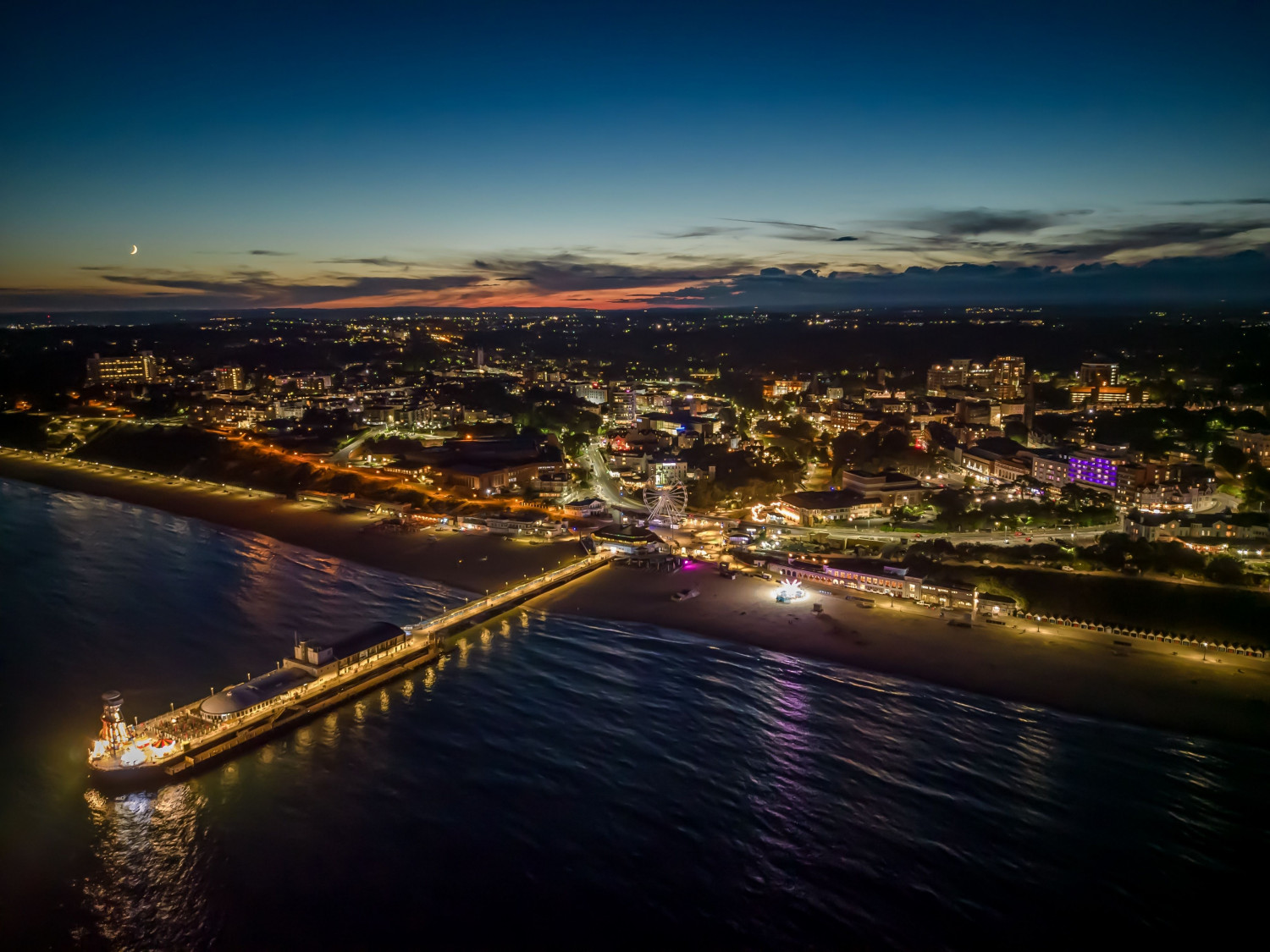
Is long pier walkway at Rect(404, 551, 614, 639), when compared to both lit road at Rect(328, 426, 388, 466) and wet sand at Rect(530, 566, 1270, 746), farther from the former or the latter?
lit road at Rect(328, 426, 388, 466)

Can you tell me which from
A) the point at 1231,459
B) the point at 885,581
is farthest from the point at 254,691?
the point at 1231,459

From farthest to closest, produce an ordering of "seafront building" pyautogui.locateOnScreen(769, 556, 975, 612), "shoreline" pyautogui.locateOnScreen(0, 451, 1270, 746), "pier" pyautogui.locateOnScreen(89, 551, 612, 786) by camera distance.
→ "seafront building" pyautogui.locateOnScreen(769, 556, 975, 612) → "shoreline" pyautogui.locateOnScreen(0, 451, 1270, 746) → "pier" pyautogui.locateOnScreen(89, 551, 612, 786)

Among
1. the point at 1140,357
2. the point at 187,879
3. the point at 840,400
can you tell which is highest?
the point at 1140,357

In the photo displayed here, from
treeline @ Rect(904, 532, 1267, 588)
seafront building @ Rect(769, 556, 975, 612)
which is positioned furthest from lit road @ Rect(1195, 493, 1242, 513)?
seafront building @ Rect(769, 556, 975, 612)

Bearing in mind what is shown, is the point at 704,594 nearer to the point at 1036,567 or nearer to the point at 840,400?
the point at 1036,567

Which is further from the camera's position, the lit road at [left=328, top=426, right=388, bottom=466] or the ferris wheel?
the lit road at [left=328, top=426, right=388, bottom=466]

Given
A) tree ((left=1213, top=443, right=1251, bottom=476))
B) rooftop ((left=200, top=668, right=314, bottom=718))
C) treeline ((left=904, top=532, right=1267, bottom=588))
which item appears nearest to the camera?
rooftop ((left=200, top=668, right=314, bottom=718))

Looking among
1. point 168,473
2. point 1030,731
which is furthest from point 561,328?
point 1030,731
